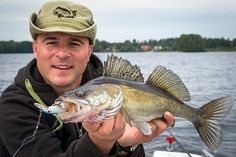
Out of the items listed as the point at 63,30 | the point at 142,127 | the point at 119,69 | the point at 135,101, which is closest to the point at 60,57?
the point at 63,30

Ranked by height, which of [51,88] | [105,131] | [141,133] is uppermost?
[51,88]

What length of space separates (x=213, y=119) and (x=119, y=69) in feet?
3.76

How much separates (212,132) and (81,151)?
4.60 ft

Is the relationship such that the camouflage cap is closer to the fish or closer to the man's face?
the man's face

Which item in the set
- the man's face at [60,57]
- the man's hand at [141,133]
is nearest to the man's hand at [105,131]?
the man's hand at [141,133]

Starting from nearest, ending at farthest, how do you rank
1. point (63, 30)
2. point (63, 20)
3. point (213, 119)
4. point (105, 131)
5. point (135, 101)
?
point (105, 131) → point (135, 101) → point (63, 30) → point (63, 20) → point (213, 119)

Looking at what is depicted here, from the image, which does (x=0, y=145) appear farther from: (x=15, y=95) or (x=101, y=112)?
(x=101, y=112)

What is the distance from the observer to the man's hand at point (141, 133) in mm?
3529

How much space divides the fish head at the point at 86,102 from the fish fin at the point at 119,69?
0.42 metres

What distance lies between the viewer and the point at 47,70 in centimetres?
360

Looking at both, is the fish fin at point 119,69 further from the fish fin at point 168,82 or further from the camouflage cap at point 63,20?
the camouflage cap at point 63,20

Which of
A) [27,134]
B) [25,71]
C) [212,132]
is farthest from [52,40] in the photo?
[212,132]

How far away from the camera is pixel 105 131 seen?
9.07 ft

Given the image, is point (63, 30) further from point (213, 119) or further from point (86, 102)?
point (213, 119)
